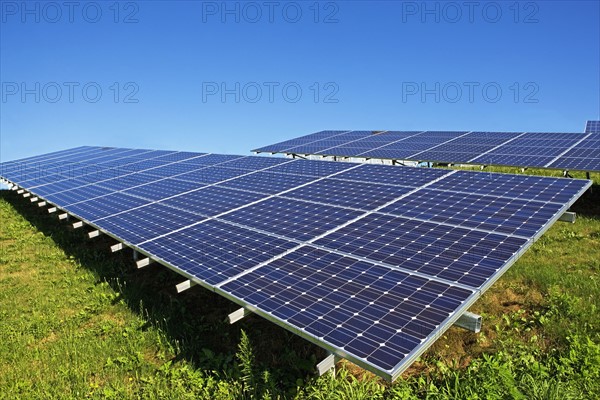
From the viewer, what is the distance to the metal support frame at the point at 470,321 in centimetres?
593

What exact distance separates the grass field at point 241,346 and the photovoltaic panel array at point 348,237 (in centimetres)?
151

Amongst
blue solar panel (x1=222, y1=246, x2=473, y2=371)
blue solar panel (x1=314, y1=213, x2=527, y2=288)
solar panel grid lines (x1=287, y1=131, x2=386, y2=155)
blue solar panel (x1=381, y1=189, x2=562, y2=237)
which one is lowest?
blue solar panel (x1=222, y1=246, x2=473, y2=371)

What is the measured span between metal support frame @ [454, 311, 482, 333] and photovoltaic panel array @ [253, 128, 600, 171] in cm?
1422

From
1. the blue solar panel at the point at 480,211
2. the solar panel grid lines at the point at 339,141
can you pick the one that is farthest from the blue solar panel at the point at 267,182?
the solar panel grid lines at the point at 339,141

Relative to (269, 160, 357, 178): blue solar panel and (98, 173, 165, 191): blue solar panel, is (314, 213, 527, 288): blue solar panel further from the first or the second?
(98, 173, 165, 191): blue solar panel

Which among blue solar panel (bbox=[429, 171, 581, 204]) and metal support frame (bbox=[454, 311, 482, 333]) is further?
blue solar panel (bbox=[429, 171, 581, 204])

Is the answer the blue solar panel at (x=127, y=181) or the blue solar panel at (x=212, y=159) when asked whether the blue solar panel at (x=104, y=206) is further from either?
the blue solar panel at (x=212, y=159)

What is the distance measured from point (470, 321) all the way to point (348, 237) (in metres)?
3.20

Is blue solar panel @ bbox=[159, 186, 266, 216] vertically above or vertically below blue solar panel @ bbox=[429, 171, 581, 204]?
below

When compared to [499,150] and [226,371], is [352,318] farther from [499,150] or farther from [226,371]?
[499,150]

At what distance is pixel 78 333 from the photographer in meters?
10.0

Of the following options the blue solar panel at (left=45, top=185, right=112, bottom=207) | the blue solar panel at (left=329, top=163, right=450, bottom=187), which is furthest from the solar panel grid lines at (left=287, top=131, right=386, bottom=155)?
the blue solar panel at (left=45, top=185, right=112, bottom=207)

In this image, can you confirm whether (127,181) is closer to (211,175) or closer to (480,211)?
(211,175)

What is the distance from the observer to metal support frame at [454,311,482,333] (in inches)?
233
